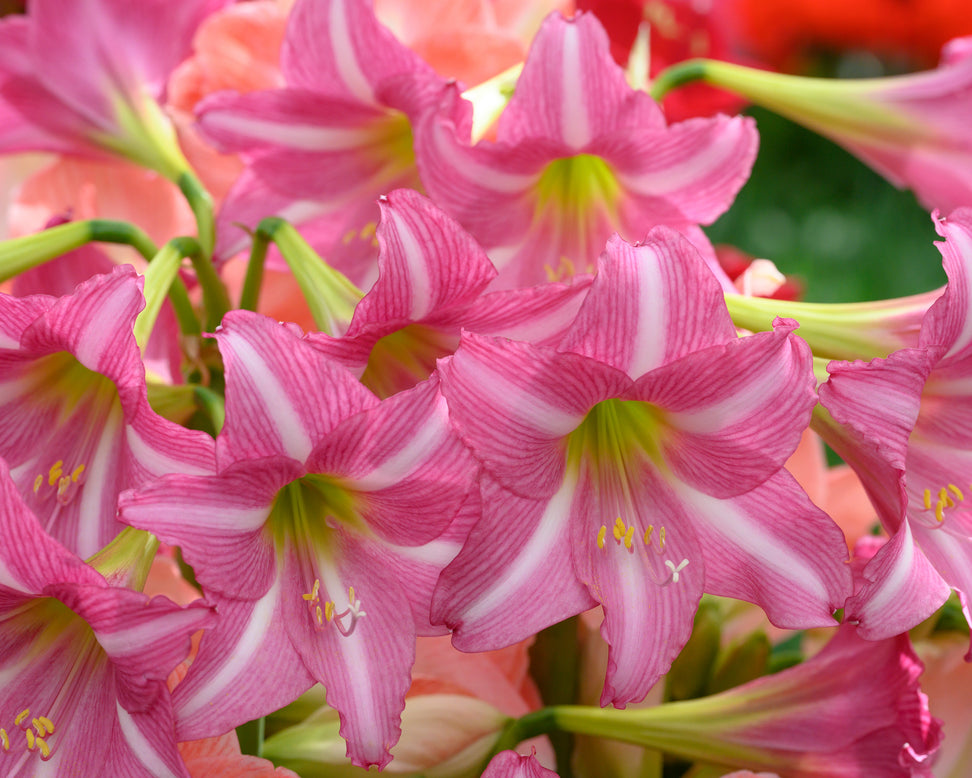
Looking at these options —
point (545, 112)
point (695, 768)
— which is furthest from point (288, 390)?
point (695, 768)

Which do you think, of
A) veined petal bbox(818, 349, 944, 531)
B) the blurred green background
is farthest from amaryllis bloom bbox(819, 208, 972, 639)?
the blurred green background

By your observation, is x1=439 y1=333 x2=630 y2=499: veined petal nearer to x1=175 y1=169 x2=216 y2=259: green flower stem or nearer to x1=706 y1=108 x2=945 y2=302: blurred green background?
x1=175 y1=169 x2=216 y2=259: green flower stem

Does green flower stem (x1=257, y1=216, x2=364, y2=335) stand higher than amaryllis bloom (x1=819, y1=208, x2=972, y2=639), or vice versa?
green flower stem (x1=257, y1=216, x2=364, y2=335)

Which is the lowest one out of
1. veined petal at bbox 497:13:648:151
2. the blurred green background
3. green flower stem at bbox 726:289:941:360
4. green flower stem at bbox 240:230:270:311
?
the blurred green background

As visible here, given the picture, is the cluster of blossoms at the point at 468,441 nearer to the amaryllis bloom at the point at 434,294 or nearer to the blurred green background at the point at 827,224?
the amaryllis bloom at the point at 434,294

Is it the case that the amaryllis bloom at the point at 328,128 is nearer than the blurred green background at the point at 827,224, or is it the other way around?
the amaryllis bloom at the point at 328,128

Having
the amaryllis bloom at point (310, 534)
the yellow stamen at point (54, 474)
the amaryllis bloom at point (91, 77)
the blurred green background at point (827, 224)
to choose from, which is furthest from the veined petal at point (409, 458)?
the blurred green background at point (827, 224)

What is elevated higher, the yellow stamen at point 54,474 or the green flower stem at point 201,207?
the green flower stem at point 201,207
